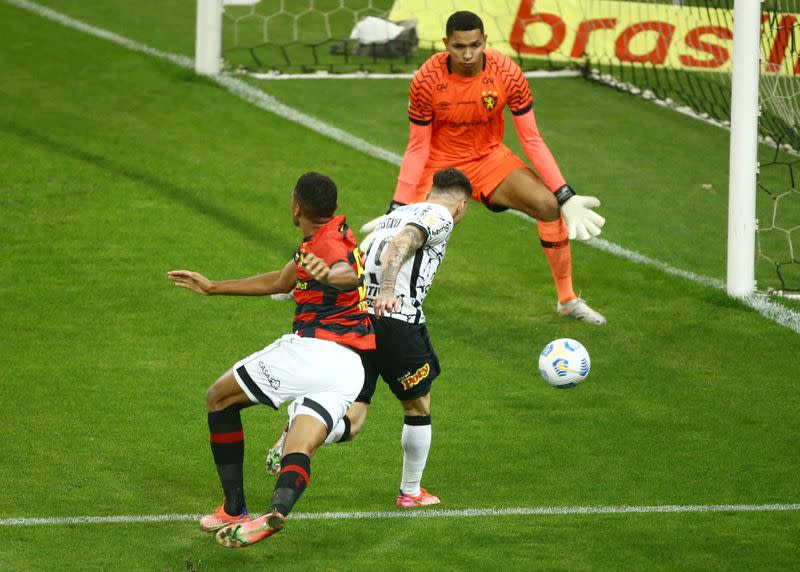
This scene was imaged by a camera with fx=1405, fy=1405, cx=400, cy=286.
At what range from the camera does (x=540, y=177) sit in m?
9.95

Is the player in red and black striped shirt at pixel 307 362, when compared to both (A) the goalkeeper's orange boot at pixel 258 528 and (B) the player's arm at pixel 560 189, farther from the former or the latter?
(B) the player's arm at pixel 560 189

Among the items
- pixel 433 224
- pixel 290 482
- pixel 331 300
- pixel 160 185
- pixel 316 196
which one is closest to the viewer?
pixel 290 482

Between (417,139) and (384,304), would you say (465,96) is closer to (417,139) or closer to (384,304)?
(417,139)

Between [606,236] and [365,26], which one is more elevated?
[365,26]

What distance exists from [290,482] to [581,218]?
13.5 ft

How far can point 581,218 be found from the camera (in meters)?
9.49

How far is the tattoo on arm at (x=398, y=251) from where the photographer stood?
21.5 ft

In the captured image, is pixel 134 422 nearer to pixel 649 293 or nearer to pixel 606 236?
pixel 649 293

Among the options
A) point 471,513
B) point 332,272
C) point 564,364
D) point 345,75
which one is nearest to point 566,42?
point 345,75

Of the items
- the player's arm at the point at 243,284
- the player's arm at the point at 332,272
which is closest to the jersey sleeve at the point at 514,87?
the player's arm at the point at 243,284

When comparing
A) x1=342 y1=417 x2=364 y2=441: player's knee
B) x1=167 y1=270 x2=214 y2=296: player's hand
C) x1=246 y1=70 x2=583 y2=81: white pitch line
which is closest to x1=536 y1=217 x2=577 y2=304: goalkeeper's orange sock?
x1=342 y1=417 x2=364 y2=441: player's knee

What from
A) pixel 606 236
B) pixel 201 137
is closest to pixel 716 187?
pixel 606 236

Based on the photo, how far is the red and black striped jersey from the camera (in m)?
6.32

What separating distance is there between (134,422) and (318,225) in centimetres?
238
